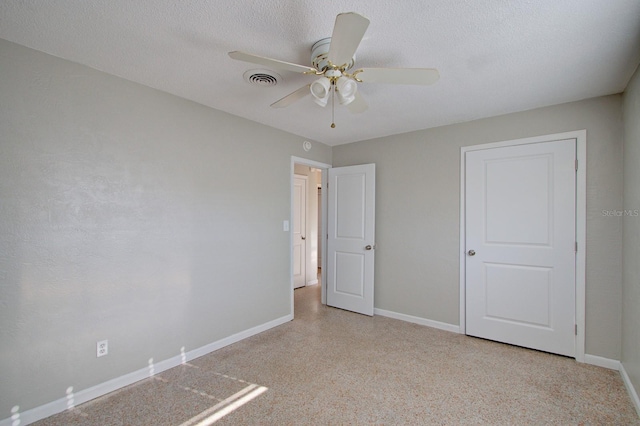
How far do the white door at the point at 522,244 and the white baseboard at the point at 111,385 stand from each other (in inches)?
103

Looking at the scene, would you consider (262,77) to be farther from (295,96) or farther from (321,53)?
(321,53)

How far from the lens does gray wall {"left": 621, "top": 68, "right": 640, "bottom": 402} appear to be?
2.08 metres

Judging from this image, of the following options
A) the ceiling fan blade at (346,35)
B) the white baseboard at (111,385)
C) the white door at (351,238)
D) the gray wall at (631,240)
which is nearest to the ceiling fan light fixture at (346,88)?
the ceiling fan blade at (346,35)

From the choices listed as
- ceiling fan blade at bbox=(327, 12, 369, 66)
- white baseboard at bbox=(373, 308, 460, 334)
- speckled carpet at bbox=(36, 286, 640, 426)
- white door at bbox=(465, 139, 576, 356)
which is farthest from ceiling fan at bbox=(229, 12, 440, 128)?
white baseboard at bbox=(373, 308, 460, 334)

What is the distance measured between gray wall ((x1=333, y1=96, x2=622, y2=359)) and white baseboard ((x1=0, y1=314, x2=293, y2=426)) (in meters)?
2.05

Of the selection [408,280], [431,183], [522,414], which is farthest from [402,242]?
[522,414]

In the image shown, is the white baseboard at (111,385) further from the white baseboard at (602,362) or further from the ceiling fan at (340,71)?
the white baseboard at (602,362)

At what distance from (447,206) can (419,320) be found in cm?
143

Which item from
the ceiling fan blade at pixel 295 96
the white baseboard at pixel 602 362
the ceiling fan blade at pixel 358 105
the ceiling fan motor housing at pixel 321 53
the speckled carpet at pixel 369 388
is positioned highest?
the ceiling fan motor housing at pixel 321 53

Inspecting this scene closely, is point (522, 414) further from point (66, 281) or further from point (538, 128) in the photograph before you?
point (66, 281)

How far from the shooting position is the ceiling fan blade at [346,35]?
1225 millimetres

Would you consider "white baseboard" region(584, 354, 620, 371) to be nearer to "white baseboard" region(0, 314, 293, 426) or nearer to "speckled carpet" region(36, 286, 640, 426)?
"speckled carpet" region(36, 286, 640, 426)

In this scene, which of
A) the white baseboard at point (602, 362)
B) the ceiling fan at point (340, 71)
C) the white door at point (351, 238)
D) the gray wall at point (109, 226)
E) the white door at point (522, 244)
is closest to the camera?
the ceiling fan at point (340, 71)

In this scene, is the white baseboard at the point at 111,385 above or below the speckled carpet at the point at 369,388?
above
